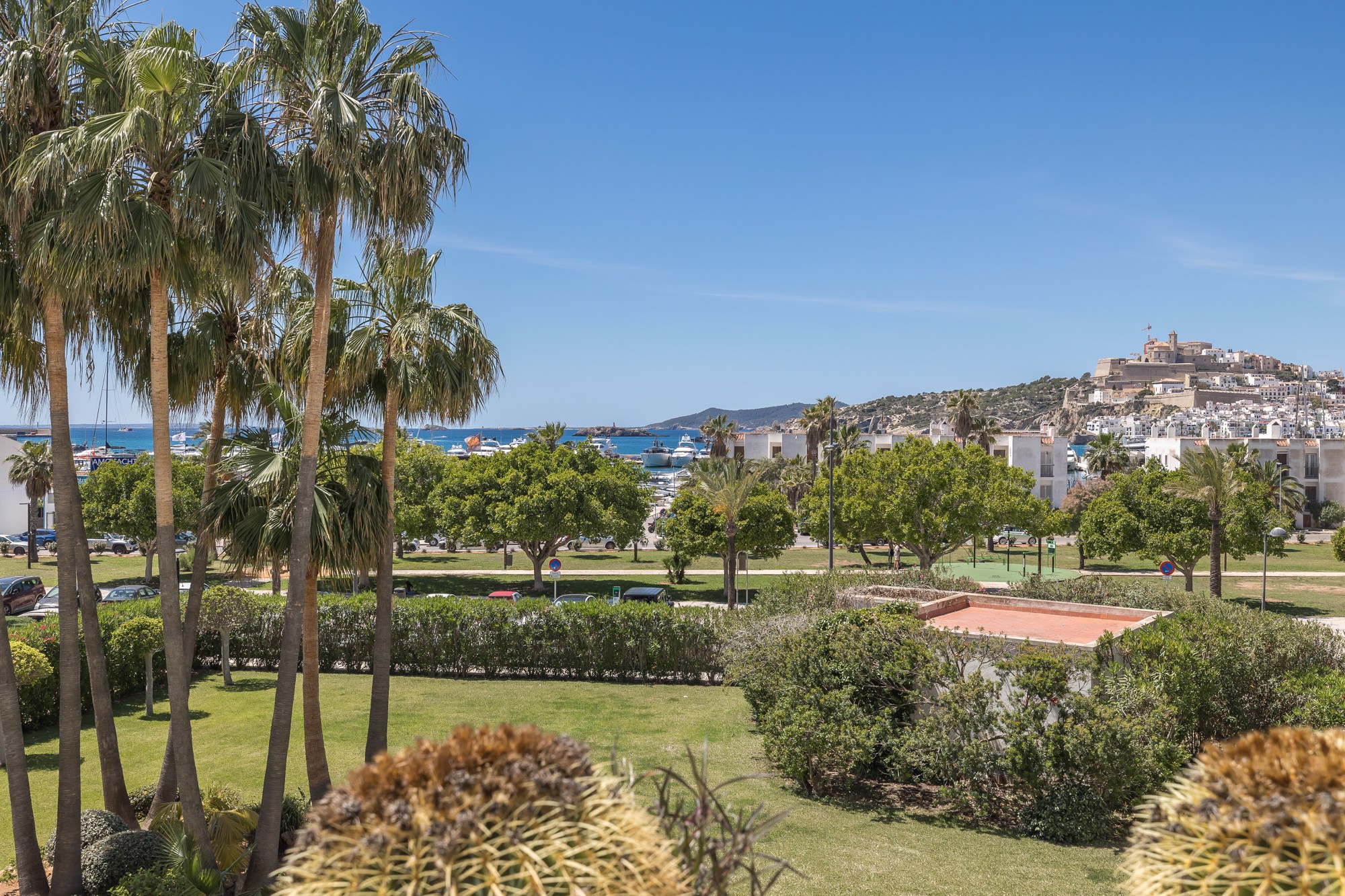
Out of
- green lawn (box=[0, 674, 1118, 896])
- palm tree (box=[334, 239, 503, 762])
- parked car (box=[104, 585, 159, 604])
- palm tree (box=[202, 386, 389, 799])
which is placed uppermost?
palm tree (box=[334, 239, 503, 762])

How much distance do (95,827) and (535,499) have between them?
90.8ft

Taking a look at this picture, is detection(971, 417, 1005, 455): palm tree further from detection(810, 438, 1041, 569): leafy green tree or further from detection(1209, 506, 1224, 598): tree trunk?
detection(1209, 506, 1224, 598): tree trunk

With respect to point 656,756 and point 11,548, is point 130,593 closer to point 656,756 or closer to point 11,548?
point 656,756

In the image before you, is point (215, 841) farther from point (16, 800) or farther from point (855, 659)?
point (855, 659)

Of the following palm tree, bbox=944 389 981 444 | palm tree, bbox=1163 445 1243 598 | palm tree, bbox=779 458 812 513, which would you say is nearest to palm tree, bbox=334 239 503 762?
palm tree, bbox=1163 445 1243 598

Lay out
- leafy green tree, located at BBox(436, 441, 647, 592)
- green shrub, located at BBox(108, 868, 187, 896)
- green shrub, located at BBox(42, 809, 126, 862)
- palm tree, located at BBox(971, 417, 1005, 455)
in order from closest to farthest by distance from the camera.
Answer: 1. green shrub, located at BBox(108, 868, 187, 896)
2. green shrub, located at BBox(42, 809, 126, 862)
3. leafy green tree, located at BBox(436, 441, 647, 592)
4. palm tree, located at BBox(971, 417, 1005, 455)

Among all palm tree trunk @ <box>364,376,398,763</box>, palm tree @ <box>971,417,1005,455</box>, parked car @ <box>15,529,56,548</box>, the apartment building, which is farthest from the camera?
the apartment building

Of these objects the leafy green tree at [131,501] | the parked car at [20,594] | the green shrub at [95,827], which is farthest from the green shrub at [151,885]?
the leafy green tree at [131,501]

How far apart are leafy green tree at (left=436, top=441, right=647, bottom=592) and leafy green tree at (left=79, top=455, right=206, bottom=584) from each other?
11812 millimetres

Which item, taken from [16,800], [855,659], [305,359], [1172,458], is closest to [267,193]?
[305,359]

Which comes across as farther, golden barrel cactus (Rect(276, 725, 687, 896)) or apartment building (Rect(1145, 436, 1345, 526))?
apartment building (Rect(1145, 436, 1345, 526))

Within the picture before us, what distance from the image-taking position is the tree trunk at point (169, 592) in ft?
31.0

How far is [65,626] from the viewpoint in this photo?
31.6 feet

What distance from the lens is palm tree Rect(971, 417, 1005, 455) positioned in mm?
69000
